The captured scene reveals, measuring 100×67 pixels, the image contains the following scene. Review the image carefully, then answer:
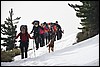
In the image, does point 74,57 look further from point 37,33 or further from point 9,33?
point 9,33

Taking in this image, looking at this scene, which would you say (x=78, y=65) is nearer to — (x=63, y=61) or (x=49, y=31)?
(x=63, y=61)

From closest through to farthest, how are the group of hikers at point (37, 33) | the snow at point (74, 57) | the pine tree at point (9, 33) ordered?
the snow at point (74, 57), the group of hikers at point (37, 33), the pine tree at point (9, 33)

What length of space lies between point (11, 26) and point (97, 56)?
1265 inches

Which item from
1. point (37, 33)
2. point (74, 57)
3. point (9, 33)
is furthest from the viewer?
point (9, 33)

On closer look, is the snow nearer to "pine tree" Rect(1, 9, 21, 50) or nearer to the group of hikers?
the group of hikers

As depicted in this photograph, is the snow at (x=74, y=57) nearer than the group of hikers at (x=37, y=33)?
Yes

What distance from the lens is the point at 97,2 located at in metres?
18.5

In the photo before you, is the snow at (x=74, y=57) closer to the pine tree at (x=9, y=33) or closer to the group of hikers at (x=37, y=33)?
the group of hikers at (x=37, y=33)

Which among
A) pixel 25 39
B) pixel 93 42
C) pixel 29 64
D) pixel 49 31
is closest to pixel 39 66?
pixel 29 64

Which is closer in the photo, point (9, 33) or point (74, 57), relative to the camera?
point (74, 57)

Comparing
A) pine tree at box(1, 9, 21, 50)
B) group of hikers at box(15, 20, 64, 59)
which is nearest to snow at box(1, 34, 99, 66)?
group of hikers at box(15, 20, 64, 59)

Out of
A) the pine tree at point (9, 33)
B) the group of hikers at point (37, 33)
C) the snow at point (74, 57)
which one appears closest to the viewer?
the snow at point (74, 57)

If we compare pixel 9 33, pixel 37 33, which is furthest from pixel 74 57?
pixel 9 33

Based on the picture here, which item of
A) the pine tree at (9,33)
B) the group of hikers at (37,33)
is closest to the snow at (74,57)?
the group of hikers at (37,33)
